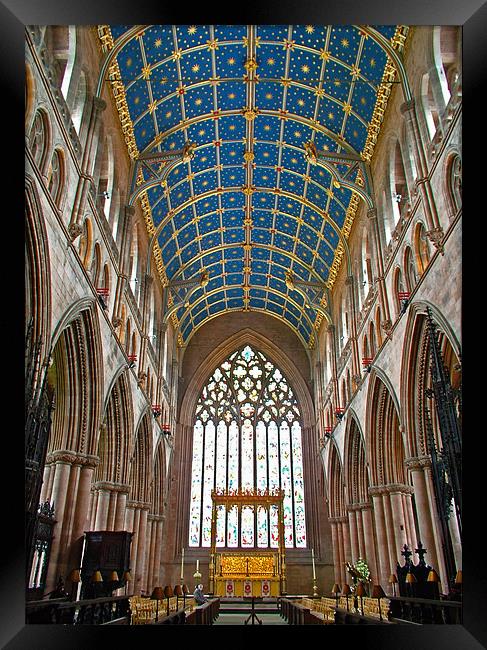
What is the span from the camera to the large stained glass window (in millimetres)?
26984

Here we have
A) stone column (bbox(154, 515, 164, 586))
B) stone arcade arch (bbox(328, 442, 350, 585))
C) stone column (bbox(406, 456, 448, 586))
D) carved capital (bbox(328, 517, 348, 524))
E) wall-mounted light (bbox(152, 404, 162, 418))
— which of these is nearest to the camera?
stone column (bbox(406, 456, 448, 586))

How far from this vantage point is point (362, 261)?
20172mm

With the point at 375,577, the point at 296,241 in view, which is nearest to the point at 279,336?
the point at 296,241

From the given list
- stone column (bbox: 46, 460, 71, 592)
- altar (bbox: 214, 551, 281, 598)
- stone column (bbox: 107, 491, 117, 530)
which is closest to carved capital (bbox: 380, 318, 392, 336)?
stone column (bbox: 46, 460, 71, 592)

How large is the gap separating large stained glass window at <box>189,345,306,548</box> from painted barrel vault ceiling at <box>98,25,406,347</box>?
17.7ft

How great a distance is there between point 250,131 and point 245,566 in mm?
19380

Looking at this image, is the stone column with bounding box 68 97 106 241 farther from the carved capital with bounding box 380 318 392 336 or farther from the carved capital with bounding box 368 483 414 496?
the carved capital with bounding box 368 483 414 496

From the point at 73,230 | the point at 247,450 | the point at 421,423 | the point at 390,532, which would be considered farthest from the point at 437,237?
the point at 247,450

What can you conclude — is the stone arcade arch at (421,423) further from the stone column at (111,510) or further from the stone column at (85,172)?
the stone column at (111,510)

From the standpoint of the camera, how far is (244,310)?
3250 centimetres

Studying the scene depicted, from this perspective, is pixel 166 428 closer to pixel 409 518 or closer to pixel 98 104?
pixel 409 518

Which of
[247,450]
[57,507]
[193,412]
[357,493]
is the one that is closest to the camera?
[57,507]

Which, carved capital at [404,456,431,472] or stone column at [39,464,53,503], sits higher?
carved capital at [404,456,431,472]
